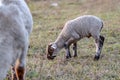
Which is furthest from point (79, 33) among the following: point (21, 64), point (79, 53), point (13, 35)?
point (13, 35)

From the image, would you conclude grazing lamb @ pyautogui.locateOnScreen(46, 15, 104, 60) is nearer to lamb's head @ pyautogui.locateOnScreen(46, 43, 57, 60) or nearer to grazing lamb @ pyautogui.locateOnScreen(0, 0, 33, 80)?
lamb's head @ pyautogui.locateOnScreen(46, 43, 57, 60)

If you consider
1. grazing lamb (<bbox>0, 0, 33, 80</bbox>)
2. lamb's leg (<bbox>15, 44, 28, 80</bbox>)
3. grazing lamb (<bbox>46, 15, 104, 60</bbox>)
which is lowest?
grazing lamb (<bbox>46, 15, 104, 60</bbox>)

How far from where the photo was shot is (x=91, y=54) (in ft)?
28.6

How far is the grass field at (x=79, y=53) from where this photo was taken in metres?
6.91

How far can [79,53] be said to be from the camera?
29.2 feet

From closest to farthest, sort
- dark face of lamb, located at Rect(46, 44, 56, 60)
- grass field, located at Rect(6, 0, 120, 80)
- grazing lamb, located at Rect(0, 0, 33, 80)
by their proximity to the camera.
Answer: grazing lamb, located at Rect(0, 0, 33, 80) → grass field, located at Rect(6, 0, 120, 80) → dark face of lamb, located at Rect(46, 44, 56, 60)

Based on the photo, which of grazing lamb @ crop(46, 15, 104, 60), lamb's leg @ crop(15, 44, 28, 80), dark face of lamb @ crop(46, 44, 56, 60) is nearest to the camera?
lamb's leg @ crop(15, 44, 28, 80)

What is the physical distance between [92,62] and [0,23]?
353cm

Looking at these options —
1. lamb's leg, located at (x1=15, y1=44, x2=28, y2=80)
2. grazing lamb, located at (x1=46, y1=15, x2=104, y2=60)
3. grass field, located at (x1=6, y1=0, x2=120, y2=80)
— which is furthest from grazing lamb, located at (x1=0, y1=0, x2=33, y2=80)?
grazing lamb, located at (x1=46, y1=15, x2=104, y2=60)

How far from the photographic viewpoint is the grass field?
22.7ft

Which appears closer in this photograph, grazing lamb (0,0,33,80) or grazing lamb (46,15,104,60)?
grazing lamb (0,0,33,80)

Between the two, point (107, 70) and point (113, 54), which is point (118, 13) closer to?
point (113, 54)

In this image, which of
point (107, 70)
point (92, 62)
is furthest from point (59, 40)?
point (107, 70)

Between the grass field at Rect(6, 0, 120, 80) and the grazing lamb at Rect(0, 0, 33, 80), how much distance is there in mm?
1493
